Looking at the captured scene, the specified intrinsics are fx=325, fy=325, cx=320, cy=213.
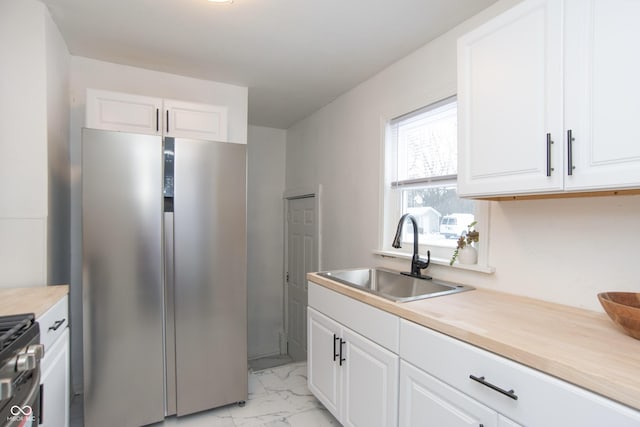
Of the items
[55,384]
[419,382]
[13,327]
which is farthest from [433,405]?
[55,384]

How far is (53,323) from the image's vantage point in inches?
57.4

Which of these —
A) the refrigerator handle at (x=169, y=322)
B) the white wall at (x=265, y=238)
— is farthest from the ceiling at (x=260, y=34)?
the white wall at (x=265, y=238)

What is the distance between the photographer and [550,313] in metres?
1.33

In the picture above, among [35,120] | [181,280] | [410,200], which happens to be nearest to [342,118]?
[410,200]

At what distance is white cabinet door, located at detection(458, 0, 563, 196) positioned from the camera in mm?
1195

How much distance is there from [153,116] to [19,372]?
182cm

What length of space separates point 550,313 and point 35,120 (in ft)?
8.85

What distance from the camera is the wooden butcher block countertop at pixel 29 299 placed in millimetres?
1331

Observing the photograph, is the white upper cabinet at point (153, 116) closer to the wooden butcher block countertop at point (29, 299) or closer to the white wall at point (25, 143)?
the white wall at point (25, 143)

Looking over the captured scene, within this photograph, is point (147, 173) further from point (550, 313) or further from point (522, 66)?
point (550, 313)

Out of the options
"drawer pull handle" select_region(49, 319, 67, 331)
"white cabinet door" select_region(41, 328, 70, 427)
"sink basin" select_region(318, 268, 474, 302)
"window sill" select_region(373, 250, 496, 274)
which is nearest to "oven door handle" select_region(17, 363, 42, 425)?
"white cabinet door" select_region(41, 328, 70, 427)

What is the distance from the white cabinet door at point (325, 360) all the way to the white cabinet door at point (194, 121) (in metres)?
1.51

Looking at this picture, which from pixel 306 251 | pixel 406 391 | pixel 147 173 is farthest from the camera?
Result: pixel 306 251

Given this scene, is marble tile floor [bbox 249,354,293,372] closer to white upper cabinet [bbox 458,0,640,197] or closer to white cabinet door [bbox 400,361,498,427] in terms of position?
white cabinet door [bbox 400,361,498,427]
